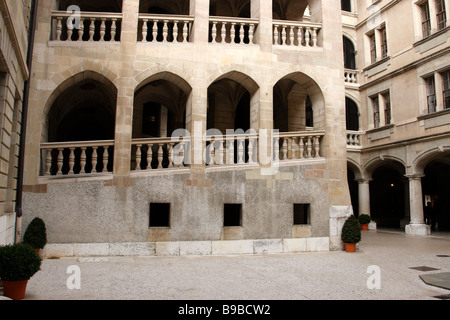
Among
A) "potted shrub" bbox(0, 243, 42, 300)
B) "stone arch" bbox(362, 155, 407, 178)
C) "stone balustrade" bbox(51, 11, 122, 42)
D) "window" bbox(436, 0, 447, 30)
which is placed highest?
"window" bbox(436, 0, 447, 30)

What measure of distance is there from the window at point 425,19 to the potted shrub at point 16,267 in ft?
64.4

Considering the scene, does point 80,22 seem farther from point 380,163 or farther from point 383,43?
point 383,43

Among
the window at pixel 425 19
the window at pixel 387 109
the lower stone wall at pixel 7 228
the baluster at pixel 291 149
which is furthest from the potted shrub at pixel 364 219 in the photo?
the lower stone wall at pixel 7 228

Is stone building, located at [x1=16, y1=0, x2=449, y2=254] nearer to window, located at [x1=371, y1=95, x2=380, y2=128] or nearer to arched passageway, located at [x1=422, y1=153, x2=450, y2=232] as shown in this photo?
window, located at [x1=371, y1=95, x2=380, y2=128]

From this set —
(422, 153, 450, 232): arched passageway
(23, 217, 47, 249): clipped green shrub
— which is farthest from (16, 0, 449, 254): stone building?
(422, 153, 450, 232): arched passageway

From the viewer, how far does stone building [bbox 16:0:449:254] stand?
9.27 meters

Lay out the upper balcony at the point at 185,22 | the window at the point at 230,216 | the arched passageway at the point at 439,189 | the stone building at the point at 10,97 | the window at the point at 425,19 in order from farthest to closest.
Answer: the arched passageway at the point at 439,189, the window at the point at 425,19, the window at the point at 230,216, the upper balcony at the point at 185,22, the stone building at the point at 10,97

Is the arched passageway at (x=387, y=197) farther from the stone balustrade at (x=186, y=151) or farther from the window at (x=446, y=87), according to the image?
the stone balustrade at (x=186, y=151)

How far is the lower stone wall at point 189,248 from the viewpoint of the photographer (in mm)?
8922

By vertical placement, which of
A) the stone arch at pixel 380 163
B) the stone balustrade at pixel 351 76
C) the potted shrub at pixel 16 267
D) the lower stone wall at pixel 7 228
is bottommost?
the potted shrub at pixel 16 267

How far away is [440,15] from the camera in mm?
16812

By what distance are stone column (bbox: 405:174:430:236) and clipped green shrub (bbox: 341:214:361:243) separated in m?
8.73
